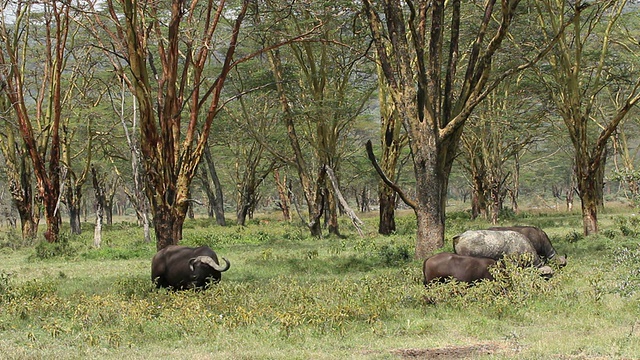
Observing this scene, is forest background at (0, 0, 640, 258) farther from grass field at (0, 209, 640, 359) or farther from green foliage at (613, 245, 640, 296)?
grass field at (0, 209, 640, 359)

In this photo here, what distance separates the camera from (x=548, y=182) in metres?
68.9

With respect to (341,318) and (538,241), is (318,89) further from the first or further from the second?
(341,318)

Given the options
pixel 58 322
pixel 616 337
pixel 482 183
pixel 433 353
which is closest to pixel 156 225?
pixel 58 322

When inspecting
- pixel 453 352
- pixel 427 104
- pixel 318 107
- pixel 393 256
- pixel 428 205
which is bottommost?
pixel 453 352

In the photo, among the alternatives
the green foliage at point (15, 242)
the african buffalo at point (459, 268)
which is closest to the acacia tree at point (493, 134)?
the african buffalo at point (459, 268)

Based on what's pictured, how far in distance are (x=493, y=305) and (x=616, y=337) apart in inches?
74.7

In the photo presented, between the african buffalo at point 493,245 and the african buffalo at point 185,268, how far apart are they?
392cm

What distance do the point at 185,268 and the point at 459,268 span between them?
442cm

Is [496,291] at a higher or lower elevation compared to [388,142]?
lower

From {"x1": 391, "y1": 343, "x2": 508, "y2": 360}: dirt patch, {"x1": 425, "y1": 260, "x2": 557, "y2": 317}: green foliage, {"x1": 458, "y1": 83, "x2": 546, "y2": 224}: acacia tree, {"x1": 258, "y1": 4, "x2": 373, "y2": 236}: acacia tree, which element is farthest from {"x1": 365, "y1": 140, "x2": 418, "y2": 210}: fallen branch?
{"x1": 458, "y1": 83, "x2": 546, "y2": 224}: acacia tree

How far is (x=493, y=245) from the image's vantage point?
11.0 m

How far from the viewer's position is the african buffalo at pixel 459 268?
9703 millimetres

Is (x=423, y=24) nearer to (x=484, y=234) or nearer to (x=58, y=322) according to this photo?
(x=484, y=234)

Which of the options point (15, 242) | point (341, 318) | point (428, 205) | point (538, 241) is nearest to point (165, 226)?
point (428, 205)
